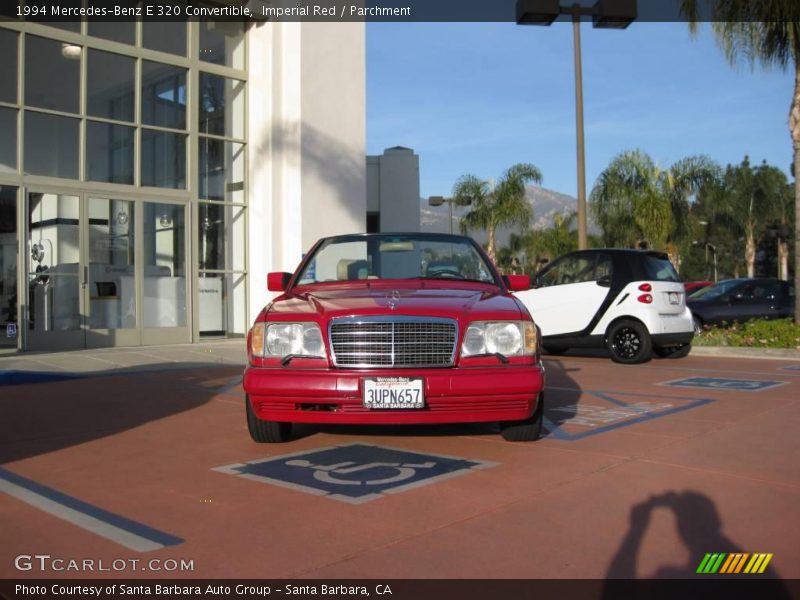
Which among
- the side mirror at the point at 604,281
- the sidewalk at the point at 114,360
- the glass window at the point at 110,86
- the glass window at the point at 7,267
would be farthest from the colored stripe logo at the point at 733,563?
the glass window at the point at 110,86

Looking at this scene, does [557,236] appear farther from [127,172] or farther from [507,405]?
[507,405]

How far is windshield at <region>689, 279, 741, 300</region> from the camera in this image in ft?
59.1

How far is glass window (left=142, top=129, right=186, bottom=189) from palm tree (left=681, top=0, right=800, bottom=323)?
9.84 m

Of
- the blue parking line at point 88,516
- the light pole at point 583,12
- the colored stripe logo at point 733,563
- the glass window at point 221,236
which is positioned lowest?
the colored stripe logo at point 733,563

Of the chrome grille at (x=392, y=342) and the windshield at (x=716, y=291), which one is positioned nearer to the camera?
the chrome grille at (x=392, y=342)

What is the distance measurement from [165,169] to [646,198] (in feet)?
82.7

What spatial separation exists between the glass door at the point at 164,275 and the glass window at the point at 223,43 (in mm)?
3271

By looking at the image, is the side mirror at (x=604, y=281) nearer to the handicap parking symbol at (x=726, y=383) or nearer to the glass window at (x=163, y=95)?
the handicap parking symbol at (x=726, y=383)

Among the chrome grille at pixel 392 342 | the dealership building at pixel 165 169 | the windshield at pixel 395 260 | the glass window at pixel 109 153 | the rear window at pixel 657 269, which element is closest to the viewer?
the chrome grille at pixel 392 342

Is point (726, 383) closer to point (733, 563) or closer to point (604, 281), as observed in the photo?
point (604, 281)

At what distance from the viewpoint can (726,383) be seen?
9.44 meters

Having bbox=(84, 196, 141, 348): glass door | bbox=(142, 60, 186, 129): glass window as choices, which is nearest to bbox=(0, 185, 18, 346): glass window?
bbox=(84, 196, 141, 348): glass door

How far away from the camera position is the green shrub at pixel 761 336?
1382 cm

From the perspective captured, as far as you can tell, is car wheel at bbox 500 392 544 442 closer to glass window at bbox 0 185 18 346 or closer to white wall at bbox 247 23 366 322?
glass window at bbox 0 185 18 346
